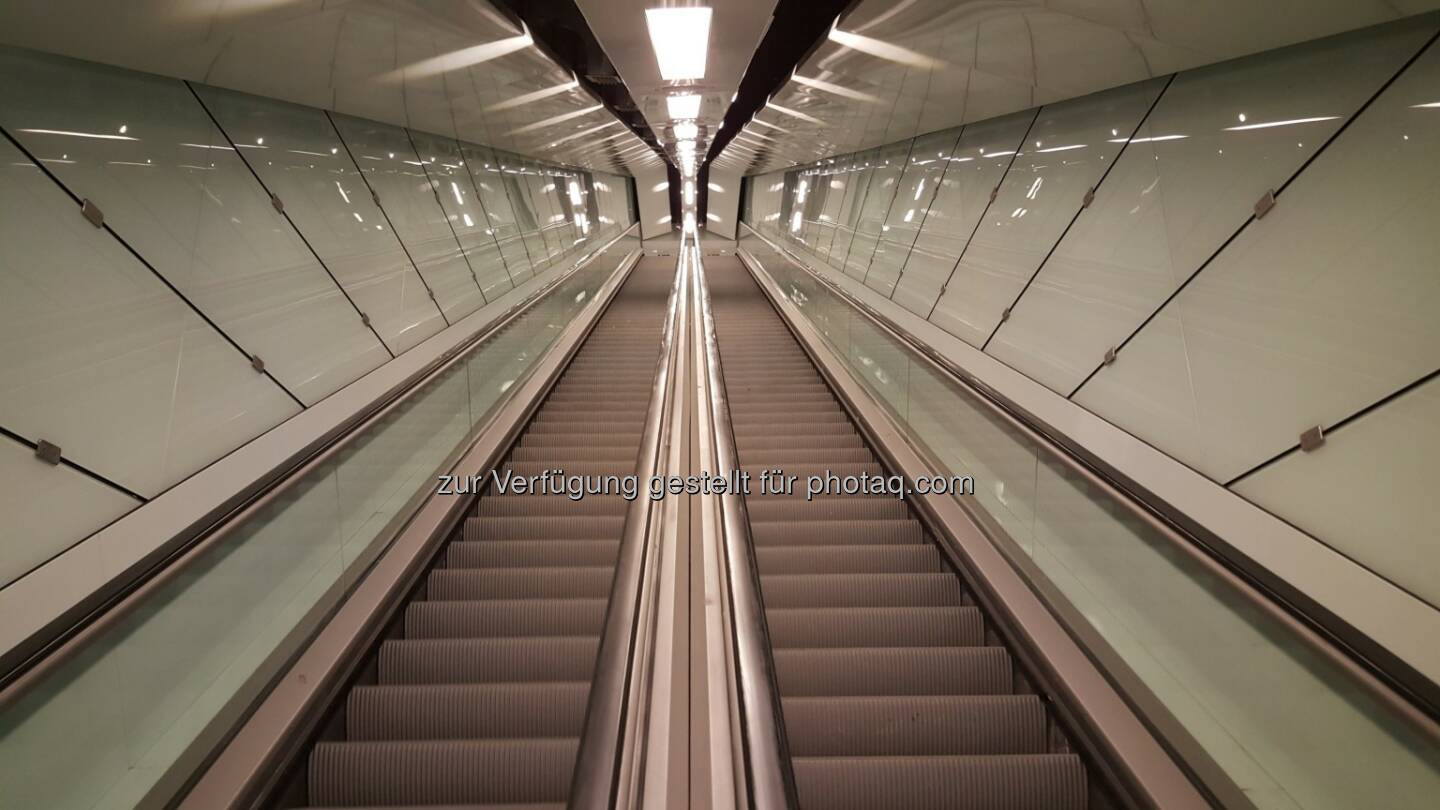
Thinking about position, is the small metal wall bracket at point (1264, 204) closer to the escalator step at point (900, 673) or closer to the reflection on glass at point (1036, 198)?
the reflection on glass at point (1036, 198)

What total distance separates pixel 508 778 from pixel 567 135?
10202 millimetres

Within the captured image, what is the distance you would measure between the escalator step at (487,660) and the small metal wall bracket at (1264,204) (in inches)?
→ 135

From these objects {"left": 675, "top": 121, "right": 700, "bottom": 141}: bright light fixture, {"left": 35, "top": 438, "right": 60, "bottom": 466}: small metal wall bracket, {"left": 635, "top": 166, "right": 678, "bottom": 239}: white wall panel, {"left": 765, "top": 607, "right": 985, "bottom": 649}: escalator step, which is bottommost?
{"left": 765, "top": 607, "right": 985, "bottom": 649}: escalator step

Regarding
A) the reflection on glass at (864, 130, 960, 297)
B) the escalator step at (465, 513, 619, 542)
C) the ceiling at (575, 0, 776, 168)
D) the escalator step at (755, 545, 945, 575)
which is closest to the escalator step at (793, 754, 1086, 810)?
the escalator step at (755, 545, 945, 575)

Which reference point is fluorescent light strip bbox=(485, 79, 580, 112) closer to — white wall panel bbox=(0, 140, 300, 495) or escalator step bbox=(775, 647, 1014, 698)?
white wall panel bbox=(0, 140, 300, 495)

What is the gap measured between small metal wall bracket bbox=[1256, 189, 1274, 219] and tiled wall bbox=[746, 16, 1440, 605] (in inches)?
0.5

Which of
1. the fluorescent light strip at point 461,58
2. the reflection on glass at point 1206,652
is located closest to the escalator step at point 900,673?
the reflection on glass at point 1206,652

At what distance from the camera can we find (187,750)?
2.09 m

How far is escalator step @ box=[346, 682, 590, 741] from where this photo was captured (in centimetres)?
266

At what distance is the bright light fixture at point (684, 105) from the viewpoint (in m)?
8.46

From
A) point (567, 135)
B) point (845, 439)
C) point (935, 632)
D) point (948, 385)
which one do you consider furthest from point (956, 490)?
point (567, 135)

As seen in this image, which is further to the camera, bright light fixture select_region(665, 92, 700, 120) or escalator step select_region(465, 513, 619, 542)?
bright light fixture select_region(665, 92, 700, 120)

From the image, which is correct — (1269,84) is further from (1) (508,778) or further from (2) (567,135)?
(2) (567,135)

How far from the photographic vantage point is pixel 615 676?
1992 mm
